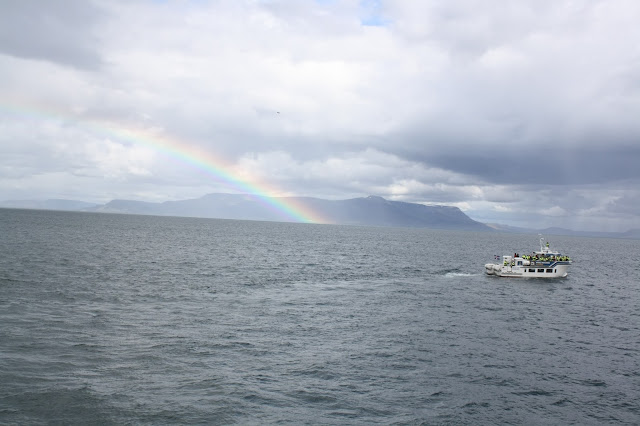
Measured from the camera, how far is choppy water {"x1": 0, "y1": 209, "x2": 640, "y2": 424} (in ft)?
86.9

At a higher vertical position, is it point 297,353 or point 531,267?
point 531,267

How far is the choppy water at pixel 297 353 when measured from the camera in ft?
86.9

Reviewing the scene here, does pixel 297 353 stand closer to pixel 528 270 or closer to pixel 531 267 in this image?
pixel 528 270

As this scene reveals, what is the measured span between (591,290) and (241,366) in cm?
8250

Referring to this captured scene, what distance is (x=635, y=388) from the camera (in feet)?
111

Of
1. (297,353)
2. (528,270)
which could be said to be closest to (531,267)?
(528,270)

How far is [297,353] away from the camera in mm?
36750

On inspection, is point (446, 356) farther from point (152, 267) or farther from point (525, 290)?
point (152, 267)

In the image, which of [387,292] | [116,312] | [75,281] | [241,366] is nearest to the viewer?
[241,366]

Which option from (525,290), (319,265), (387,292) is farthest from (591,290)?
(319,265)

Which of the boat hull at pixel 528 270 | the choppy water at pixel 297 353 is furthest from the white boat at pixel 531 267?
the choppy water at pixel 297 353

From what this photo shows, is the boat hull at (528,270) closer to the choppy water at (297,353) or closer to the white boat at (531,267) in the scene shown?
the white boat at (531,267)

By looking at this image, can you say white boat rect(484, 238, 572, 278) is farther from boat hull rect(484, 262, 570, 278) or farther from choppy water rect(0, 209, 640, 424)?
choppy water rect(0, 209, 640, 424)

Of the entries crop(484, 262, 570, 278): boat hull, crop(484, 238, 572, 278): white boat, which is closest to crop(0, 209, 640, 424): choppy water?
crop(484, 262, 570, 278): boat hull
